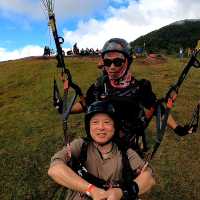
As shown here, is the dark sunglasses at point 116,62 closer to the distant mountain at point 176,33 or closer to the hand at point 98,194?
the hand at point 98,194

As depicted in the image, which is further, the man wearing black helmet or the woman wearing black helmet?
the man wearing black helmet

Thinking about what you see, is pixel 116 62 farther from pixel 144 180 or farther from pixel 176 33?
pixel 176 33

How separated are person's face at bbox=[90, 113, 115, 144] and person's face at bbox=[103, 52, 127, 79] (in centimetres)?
157

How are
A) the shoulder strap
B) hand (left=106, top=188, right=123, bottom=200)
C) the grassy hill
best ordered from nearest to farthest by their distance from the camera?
1. hand (left=106, top=188, right=123, bottom=200)
2. the shoulder strap
3. the grassy hill

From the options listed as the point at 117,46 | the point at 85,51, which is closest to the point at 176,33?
the point at 85,51

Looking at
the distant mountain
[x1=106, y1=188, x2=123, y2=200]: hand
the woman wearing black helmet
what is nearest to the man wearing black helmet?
the woman wearing black helmet

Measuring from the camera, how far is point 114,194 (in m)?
4.89

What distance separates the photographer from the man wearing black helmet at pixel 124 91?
663 centimetres

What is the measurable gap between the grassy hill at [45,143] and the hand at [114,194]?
21.4 feet

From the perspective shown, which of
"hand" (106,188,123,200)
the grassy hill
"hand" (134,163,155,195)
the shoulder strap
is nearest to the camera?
"hand" (106,188,123,200)

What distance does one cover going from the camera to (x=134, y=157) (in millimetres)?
5535

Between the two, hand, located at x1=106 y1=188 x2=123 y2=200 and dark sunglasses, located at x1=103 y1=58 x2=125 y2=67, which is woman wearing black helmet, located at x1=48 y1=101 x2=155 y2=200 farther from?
dark sunglasses, located at x1=103 y1=58 x2=125 y2=67

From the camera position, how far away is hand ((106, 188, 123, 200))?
4.86 metres

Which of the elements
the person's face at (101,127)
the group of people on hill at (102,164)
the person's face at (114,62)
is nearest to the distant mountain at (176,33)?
the person's face at (114,62)
